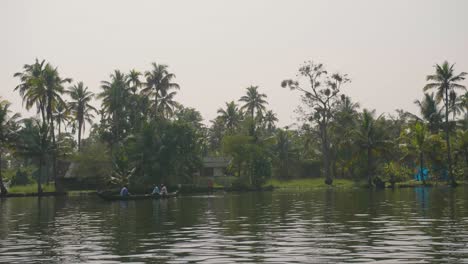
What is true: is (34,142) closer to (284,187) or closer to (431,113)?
(284,187)

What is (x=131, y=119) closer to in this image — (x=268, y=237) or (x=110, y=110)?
(x=110, y=110)

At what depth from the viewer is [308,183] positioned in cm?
8344

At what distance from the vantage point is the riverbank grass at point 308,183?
7875cm

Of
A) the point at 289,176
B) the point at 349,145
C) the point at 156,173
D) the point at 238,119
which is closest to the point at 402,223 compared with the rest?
the point at 156,173

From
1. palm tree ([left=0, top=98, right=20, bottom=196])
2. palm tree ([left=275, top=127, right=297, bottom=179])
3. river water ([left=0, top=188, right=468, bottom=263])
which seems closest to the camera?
river water ([left=0, top=188, right=468, bottom=263])

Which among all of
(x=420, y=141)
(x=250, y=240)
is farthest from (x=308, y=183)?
(x=250, y=240)

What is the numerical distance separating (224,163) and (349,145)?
24.7 metres

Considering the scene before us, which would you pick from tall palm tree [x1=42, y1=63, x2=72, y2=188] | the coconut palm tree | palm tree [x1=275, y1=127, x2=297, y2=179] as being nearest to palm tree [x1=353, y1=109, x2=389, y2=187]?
the coconut palm tree

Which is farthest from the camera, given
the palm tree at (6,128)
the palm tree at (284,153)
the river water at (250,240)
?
the palm tree at (284,153)

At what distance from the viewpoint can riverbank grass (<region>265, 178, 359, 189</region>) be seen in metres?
78.8

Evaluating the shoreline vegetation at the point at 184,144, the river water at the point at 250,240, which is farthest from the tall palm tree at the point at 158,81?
the river water at the point at 250,240

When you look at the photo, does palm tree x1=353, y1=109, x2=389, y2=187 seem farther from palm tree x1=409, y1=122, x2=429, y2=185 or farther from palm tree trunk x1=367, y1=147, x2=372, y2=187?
palm tree x1=409, y1=122, x2=429, y2=185

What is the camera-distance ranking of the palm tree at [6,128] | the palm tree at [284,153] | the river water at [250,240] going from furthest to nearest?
the palm tree at [284,153] → the palm tree at [6,128] → the river water at [250,240]

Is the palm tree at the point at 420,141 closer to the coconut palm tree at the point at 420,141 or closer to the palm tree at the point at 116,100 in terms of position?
the coconut palm tree at the point at 420,141
